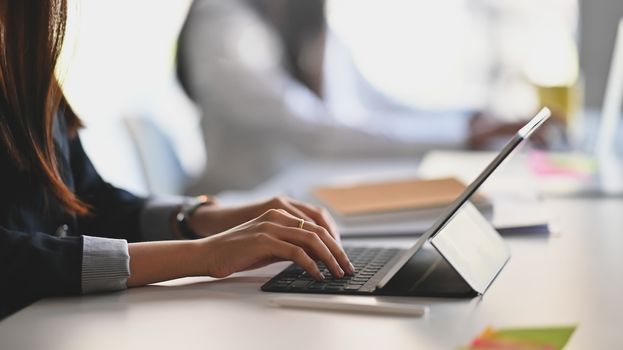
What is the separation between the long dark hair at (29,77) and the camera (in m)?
1.19

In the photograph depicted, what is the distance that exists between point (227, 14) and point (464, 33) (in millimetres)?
1673

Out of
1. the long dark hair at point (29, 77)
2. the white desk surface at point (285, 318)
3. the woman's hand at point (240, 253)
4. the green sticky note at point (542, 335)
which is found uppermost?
the long dark hair at point (29, 77)

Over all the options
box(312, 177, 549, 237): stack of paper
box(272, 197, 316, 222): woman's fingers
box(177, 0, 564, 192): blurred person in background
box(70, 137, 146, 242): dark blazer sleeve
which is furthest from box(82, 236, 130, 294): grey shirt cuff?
box(177, 0, 564, 192): blurred person in background

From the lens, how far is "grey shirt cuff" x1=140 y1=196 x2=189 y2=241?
1.50 metres

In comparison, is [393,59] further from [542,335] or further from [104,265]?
[542,335]

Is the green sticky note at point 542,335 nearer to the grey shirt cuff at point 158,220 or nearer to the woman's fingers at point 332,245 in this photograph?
the woman's fingers at point 332,245

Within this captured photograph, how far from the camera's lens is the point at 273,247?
113 cm

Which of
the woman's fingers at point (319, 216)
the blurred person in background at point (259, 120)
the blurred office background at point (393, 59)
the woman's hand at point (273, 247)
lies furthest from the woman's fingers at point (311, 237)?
the blurred office background at point (393, 59)

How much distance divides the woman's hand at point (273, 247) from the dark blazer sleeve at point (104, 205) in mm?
393

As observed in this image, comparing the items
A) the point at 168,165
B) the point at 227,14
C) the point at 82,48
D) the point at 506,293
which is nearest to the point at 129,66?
the point at 82,48

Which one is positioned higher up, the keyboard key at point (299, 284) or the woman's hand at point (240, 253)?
the woman's hand at point (240, 253)

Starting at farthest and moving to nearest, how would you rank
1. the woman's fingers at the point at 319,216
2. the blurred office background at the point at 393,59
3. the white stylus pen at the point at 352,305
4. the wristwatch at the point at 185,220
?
1. the blurred office background at the point at 393,59
2. the wristwatch at the point at 185,220
3. the woman's fingers at the point at 319,216
4. the white stylus pen at the point at 352,305

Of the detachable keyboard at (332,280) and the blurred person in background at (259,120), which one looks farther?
the blurred person in background at (259,120)

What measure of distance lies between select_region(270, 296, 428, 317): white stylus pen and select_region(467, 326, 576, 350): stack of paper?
90 mm
